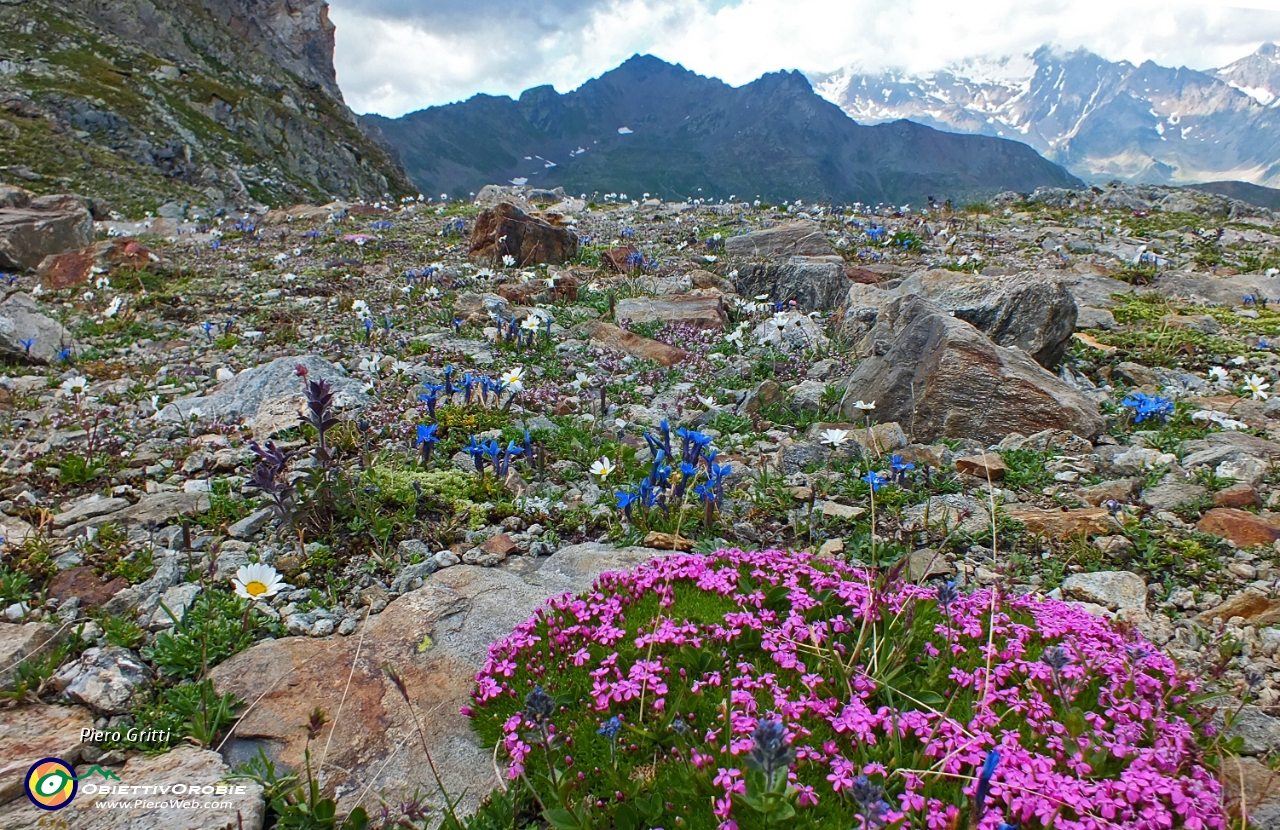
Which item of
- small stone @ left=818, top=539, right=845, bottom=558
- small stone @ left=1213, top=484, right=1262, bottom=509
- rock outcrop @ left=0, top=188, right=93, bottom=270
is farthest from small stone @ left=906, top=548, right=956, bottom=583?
rock outcrop @ left=0, top=188, right=93, bottom=270

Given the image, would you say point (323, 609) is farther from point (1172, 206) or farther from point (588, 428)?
point (1172, 206)

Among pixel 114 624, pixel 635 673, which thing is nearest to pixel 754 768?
pixel 635 673

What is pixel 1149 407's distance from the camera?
6.27 metres

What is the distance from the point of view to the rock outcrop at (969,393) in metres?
6.37

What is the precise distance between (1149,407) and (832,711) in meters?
5.32

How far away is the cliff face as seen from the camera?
34062 mm

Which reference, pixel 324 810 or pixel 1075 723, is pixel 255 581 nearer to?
pixel 324 810

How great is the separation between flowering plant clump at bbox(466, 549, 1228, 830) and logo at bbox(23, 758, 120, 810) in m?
1.56

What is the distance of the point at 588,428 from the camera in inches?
276

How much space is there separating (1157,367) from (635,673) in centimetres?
856

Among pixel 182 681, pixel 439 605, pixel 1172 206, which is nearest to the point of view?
pixel 182 681

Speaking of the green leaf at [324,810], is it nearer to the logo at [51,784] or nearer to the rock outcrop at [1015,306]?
the logo at [51,784]

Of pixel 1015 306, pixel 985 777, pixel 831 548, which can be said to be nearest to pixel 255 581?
pixel 985 777

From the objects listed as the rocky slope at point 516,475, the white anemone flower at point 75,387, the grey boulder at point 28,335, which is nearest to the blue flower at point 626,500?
the rocky slope at point 516,475
